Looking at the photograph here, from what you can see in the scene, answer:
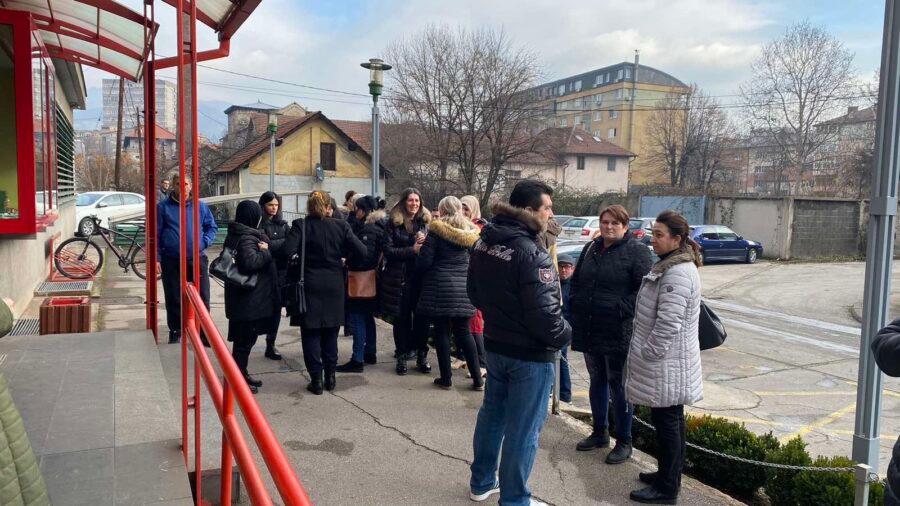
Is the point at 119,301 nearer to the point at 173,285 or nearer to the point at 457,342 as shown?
the point at 173,285

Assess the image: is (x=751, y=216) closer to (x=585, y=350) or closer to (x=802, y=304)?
(x=802, y=304)

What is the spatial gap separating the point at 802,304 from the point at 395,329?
1523 centimetres

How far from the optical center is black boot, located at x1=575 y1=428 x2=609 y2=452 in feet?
14.9

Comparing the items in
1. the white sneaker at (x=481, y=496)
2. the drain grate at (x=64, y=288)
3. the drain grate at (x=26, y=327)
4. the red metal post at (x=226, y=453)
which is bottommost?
the white sneaker at (x=481, y=496)

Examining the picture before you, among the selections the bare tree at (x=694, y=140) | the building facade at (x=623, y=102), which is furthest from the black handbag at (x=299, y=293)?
the building facade at (x=623, y=102)

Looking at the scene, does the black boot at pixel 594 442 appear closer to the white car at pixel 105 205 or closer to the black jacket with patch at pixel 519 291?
the black jacket with patch at pixel 519 291

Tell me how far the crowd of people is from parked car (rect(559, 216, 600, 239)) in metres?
19.2

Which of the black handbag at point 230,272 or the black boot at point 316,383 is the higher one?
the black handbag at point 230,272

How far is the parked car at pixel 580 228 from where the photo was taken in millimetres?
25333

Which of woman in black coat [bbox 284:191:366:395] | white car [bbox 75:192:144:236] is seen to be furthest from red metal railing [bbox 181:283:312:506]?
white car [bbox 75:192:144:236]

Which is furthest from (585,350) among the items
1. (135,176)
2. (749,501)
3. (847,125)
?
(135,176)

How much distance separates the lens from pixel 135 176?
43906 millimetres

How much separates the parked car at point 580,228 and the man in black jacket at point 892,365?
22.7 m

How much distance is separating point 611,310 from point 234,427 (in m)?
2.93
